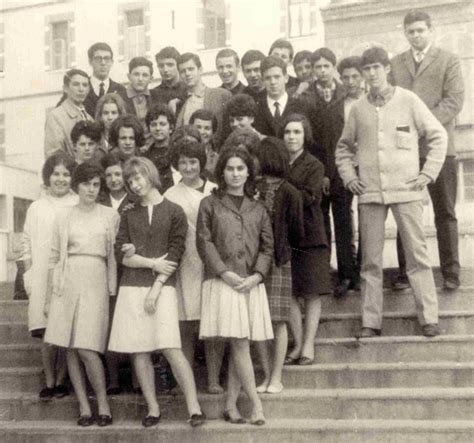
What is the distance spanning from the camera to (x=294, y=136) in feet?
17.2

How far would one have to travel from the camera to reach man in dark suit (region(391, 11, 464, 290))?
566 cm

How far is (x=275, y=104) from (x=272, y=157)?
1.03 metres

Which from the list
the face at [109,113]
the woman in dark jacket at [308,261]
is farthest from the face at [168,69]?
the woman in dark jacket at [308,261]

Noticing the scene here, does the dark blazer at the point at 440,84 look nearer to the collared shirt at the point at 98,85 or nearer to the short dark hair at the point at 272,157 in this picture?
the short dark hair at the point at 272,157

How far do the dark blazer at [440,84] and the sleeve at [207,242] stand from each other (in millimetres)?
1747

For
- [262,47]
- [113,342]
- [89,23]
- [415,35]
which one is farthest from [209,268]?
[89,23]

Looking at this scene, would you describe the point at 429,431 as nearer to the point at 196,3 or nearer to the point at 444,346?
the point at 444,346

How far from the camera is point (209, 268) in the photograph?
475 centimetres

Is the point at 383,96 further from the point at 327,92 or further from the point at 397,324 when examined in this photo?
the point at 397,324

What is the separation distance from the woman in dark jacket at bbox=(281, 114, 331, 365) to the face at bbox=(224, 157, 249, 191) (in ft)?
1.59

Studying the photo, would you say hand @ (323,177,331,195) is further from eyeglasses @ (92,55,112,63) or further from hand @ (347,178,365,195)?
→ eyeglasses @ (92,55,112,63)

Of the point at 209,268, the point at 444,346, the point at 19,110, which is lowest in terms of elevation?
the point at 444,346

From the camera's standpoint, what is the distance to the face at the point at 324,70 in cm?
620

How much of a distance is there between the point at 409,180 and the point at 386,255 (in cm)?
773
